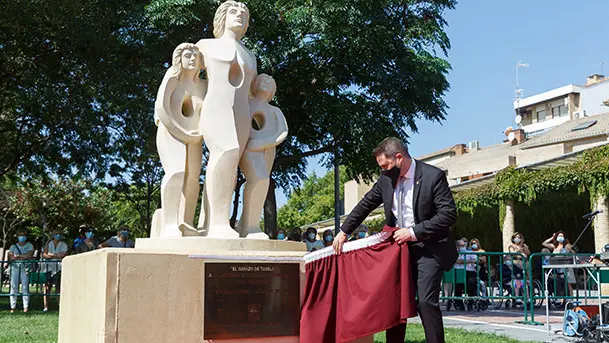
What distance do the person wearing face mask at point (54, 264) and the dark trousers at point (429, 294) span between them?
1074cm

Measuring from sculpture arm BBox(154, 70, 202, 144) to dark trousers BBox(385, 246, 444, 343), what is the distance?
250 centimetres

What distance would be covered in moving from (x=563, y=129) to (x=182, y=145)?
46924mm

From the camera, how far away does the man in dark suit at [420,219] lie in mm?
5324

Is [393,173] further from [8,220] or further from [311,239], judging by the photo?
[8,220]

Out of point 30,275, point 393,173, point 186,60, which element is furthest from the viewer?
point 30,275

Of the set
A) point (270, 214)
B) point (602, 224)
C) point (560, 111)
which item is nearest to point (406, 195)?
point (270, 214)

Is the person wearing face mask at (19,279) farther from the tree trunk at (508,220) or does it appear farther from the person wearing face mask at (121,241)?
the tree trunk at (508,220)

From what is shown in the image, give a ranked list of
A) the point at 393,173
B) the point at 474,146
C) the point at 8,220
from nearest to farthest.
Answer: the point at 393,173 < the point at 8,220 < the point at 474,146

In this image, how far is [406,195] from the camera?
18.8 ft

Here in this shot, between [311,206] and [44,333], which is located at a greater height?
[311,206]

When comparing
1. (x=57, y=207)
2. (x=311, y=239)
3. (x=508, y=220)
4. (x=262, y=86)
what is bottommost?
(x=311, y=239)

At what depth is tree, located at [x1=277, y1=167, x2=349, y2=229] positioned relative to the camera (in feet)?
202

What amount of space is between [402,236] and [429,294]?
19.2 inches

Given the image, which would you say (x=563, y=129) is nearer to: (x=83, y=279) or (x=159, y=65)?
(x=159, y=65)
